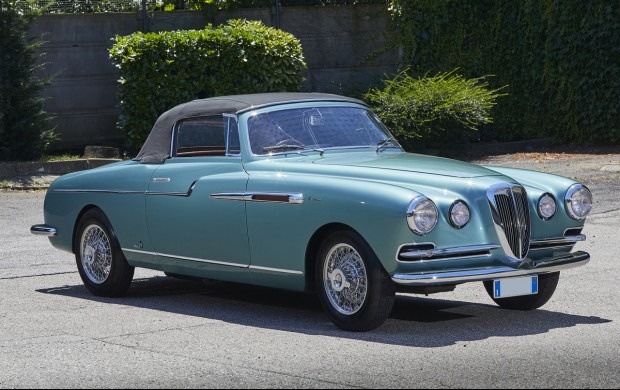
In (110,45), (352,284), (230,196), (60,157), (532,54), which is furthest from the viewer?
(532,54)

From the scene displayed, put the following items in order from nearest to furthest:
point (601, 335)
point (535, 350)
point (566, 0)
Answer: point (535, 350)
point (601, 335)
point (566, 0)

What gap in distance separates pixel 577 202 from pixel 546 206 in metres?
0.32

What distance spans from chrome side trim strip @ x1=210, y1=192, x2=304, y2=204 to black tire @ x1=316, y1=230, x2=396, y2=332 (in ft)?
1.24

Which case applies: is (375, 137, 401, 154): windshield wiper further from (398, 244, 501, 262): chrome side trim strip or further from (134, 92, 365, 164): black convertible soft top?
(398, 244, 501, 262): chrome side trim strip

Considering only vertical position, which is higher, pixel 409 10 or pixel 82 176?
pixel 409 10

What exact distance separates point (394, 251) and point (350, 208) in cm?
43

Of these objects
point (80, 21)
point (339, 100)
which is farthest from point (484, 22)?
point (339, 100)

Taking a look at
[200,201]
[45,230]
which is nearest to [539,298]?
[200,201]

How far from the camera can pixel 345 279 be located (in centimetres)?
758

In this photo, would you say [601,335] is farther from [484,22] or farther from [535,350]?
[484,22]

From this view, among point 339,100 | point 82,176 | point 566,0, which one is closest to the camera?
point 339,100

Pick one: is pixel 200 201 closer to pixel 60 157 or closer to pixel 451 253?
pixel 451 253

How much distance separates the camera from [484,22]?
66.8 ft

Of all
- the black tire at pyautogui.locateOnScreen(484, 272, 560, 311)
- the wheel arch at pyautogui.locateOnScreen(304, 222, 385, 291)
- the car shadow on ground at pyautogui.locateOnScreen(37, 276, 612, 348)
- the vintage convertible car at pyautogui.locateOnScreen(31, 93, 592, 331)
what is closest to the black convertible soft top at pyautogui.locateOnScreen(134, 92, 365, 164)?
the vintage convertible car at pyautogui.locateOnScreen(31, 93, 592, 331)
